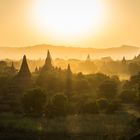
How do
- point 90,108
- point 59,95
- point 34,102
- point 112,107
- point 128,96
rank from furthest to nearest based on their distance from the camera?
point 128,96 → point 112,107 → point 59,95 → point 34,102 → point 90,108

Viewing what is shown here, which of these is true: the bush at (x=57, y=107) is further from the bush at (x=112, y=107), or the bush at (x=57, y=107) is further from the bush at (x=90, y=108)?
the bush at (x=112, y=107)

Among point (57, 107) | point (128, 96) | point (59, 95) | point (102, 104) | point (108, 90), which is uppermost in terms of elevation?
point (108, 90)

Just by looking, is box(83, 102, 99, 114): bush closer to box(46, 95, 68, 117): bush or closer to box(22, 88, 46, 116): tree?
box(46, 95, 68, 117): bush

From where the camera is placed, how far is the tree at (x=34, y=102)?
67.7m

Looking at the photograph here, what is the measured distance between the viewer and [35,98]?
67.9 metres

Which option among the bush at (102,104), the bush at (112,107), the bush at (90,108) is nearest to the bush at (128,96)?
the bush at (112,107)

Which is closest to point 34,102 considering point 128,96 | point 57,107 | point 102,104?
point 57,107

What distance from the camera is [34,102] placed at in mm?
68062

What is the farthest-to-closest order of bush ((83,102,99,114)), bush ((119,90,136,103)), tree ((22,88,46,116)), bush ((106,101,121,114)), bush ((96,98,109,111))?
bush ((119,90,136,103)), bush ((96,98,109,111)), bush ((106,101,121,114)), tree ((22,88,46,116)), bush ((83,102,99,114))

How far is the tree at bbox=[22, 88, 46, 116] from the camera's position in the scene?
67.7 meters

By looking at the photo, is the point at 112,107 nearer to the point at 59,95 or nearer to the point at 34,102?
the point at 59,95

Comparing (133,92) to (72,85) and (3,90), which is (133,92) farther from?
(3,90)

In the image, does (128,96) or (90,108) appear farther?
(128,96)

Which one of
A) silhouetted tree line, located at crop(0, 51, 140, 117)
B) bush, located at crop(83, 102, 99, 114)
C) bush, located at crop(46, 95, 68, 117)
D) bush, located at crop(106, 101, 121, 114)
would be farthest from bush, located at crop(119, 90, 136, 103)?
bush, located at crop(46, 95, 68, 117)
